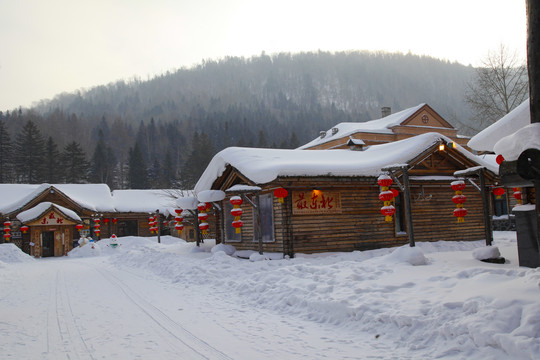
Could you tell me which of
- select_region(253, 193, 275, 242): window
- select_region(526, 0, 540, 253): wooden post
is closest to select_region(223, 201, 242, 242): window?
select_region(253, 193, 275, 242): window

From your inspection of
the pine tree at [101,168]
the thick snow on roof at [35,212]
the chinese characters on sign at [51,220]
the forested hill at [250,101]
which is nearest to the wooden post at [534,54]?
the thick snow on roof at [35,212]

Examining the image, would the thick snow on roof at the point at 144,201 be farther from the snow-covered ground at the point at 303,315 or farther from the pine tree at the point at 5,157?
the snow-covered ground at the point at 303,315

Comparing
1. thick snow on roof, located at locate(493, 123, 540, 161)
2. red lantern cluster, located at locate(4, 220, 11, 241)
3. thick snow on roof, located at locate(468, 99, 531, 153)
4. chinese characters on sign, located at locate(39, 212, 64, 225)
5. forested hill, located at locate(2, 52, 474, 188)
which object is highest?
forested hill, located at locate(2, 52, 474, 188)

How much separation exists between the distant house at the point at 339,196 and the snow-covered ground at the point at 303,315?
4.16 meters

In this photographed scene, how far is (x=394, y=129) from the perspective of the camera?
4472 centimetres

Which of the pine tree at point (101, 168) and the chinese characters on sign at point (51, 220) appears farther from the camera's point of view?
the pine tree at point (101, 168)

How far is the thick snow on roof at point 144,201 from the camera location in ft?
128

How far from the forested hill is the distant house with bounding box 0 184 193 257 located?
1545 inches

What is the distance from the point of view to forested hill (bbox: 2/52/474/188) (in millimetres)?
87562

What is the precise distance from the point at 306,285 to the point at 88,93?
489ft

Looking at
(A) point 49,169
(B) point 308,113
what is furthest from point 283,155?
(B) point 308,113

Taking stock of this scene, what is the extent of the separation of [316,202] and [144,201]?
2936 centimetres

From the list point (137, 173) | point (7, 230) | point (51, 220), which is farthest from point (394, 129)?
point (137, 173)

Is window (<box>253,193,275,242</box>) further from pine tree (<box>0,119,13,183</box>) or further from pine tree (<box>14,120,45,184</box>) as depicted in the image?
pine tree (<box>0,119,13,183</box>)
